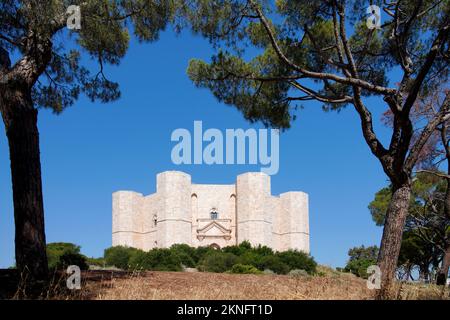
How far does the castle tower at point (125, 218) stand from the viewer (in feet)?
117

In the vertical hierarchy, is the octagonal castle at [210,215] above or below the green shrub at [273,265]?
above

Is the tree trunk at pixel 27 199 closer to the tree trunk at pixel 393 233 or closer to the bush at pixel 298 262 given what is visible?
the tree trunk at pixel 393 233

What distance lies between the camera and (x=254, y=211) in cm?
3456

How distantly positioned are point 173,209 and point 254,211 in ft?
17.4

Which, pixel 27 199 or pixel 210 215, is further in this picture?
pixel 210 215

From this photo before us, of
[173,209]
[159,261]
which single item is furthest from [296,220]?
[159,261]

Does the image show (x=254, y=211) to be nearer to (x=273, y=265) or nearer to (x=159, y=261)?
(x=159, y=261)

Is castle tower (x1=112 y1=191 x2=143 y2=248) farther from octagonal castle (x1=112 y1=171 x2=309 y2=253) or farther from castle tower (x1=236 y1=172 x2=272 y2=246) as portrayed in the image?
castle tower (x1=236 y1=172 x2=272 y2=246)

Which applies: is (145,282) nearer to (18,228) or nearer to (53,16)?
(18,228)

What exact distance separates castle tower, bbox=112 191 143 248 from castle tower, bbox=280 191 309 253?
1045 centimetres

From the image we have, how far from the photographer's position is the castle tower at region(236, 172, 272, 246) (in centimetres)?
3438

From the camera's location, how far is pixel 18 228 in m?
7.21

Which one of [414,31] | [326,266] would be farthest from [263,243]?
[414,31]

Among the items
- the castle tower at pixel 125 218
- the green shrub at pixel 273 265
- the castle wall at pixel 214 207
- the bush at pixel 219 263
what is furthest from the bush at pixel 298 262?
the castle tower at pixel 125 218
